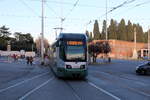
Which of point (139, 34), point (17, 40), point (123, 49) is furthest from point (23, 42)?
point (139, 34)

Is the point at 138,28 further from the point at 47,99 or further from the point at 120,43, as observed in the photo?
the point at 47,99

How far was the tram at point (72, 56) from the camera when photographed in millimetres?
21094

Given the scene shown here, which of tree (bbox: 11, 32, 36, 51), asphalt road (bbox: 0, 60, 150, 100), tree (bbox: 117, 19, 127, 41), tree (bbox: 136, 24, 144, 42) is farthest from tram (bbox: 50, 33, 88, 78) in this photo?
tree (bbox: 11, 32, 36, 51)

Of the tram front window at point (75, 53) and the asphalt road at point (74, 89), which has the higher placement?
the tram front window at point (75, 53)

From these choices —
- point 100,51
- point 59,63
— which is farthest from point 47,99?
point 100,51

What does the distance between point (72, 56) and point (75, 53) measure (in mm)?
322

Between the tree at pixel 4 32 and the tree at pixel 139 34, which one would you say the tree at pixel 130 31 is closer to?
the tree at pixel 139 34

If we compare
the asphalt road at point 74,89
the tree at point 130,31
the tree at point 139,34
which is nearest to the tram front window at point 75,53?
the asphalt road at point 74,89

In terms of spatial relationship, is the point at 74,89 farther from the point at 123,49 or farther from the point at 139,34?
the point at 139,34

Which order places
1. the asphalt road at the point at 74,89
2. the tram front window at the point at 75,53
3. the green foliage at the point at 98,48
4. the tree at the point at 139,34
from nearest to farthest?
the asphalt road at the point at 74,89 → the tram front window at the point at 75,53 → the green foliage at the point at 98,48 → the tree at the point at 139,34

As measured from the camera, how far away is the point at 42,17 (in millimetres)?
49531

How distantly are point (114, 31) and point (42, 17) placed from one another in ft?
263

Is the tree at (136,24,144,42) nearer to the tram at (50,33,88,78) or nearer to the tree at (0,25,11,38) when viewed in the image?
the tree at (0,25,11,38)

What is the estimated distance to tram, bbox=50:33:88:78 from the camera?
2109 centimetres
